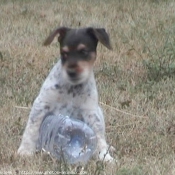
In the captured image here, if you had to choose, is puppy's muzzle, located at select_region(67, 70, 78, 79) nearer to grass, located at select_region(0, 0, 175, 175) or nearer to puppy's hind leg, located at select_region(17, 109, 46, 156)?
puppy's hind leg, located at select_region(17, 109, 46, 156)

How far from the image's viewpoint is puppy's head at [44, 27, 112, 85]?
5.46 meters

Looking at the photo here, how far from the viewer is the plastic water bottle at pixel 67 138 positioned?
18.5ft


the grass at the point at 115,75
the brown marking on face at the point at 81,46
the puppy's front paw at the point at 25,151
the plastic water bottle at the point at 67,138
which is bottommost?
the grass at the point at 115,75

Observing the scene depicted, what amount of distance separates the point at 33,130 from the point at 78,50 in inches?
29.6

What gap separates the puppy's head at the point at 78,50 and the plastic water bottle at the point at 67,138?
0.33 metres

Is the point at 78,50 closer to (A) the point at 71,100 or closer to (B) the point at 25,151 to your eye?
(A) the point at 71,100

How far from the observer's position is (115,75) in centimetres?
890

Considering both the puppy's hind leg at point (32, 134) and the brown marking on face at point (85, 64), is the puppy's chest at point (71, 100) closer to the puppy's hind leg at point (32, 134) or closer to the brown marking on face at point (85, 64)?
the puppy's hind leg at point (32, 134)

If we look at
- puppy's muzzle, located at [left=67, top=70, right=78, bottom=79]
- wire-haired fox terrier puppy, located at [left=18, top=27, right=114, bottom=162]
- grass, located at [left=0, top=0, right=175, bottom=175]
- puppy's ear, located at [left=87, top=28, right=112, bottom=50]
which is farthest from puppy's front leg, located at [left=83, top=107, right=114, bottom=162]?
puppy's ear, located at [left=87, top=28, right=112, bottom=50]

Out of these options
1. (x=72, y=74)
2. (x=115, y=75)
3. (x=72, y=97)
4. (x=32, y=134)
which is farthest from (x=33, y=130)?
(x=115, y=75)

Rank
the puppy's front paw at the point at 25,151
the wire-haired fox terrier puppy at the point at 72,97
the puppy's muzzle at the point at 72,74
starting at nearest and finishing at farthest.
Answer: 1. the puppy's muzzle at the point at 72,74
2. the wire-haired fox terrier puppy at the point at 72,97
3. the puppy's front paw at the point at 25,151

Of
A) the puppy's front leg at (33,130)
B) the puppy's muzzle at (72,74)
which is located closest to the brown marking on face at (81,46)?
the puppy's muzzle at (72,74)

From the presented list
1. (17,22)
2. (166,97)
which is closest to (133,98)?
(166,97)

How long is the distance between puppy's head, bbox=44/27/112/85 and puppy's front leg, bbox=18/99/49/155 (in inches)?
13.7
